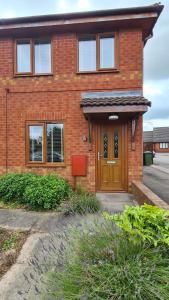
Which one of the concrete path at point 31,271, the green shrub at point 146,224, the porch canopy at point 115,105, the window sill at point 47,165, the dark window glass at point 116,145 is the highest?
the porch canopy at point 115,105

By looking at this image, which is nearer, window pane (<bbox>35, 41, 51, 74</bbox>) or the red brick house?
the red brick house

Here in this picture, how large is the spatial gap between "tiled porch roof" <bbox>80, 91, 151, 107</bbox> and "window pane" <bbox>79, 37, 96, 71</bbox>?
1.02 meters

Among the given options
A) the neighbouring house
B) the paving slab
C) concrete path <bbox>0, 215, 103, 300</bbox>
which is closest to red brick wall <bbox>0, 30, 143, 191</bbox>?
the paving slab

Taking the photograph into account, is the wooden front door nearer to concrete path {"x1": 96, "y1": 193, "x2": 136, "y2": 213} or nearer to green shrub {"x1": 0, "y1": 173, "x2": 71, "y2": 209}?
concrete path {"x1": 96, "y1": 193, "x2": 136, "y2": 213}

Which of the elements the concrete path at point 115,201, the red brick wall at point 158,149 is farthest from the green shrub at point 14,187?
the red brick wall at point 158,149

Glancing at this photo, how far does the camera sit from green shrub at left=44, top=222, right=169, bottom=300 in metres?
2.31

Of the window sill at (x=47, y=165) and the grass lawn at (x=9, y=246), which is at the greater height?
the window sill at (x=47, y=165)

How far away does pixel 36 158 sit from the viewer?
28.5 feet

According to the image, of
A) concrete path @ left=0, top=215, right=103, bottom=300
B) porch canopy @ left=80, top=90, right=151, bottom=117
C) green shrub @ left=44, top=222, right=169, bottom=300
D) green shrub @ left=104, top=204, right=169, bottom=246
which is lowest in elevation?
concrete path @ left=0, top=215, right=103, bottom=300

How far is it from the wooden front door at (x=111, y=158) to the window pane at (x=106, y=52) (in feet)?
7.02

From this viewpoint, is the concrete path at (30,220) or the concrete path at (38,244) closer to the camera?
the concrete path at (38,244)

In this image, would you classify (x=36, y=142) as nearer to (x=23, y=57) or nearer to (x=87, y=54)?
(x=23, y=57)

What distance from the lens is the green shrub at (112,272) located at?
231 cm

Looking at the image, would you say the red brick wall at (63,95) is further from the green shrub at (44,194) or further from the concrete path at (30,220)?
the concrete path at (30,220)
